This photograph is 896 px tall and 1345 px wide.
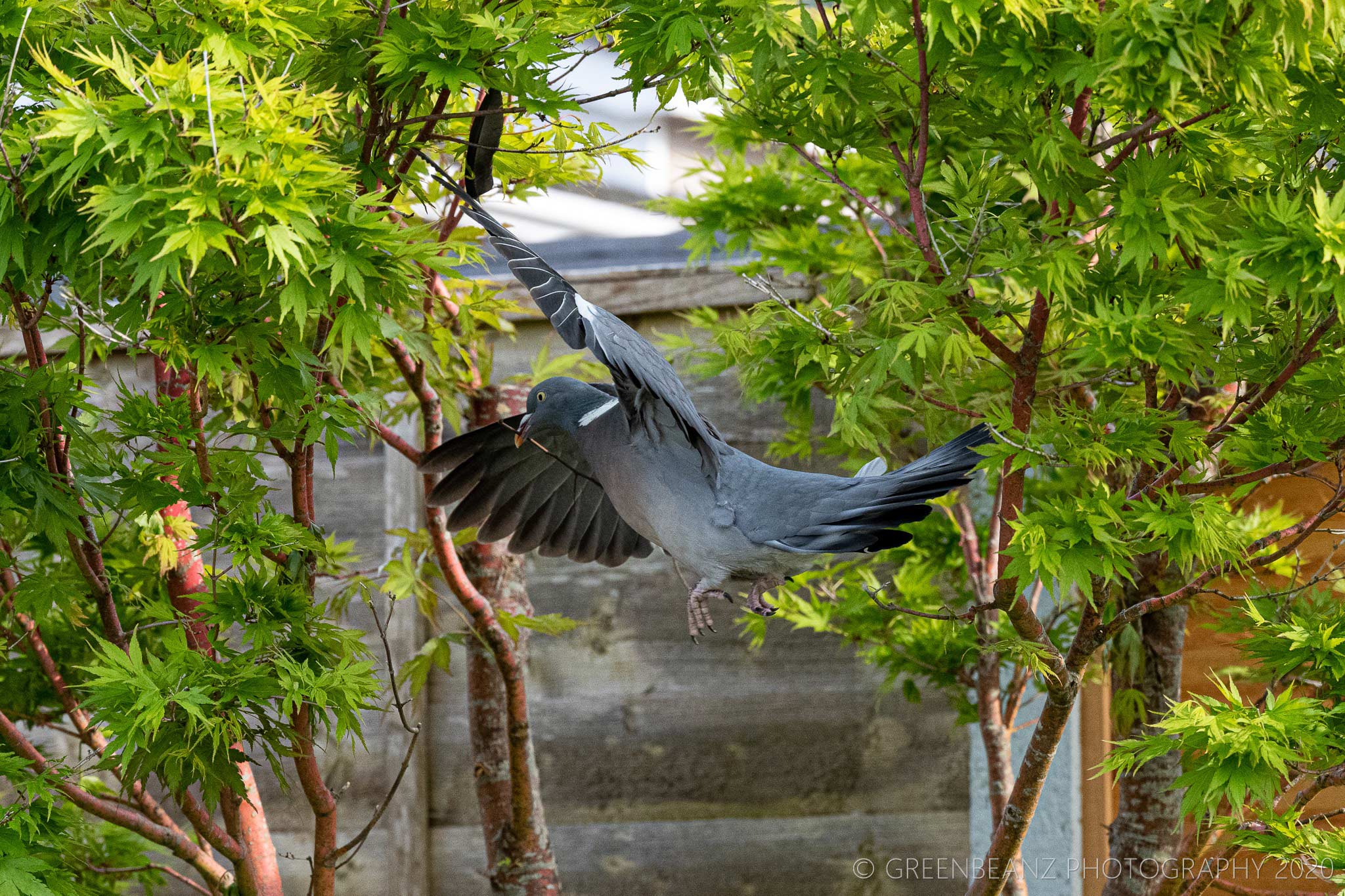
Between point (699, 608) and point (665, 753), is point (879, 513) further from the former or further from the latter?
point (665, 753)

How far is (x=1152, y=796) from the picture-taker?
2.05 m

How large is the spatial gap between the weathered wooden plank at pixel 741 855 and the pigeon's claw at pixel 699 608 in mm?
1653

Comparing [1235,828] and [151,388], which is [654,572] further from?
[1235,828]

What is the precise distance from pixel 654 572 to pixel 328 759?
3.17 ft

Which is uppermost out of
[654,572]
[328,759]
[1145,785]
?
[654,572]

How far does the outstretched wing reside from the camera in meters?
1.19

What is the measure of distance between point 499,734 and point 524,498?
858 millimetres

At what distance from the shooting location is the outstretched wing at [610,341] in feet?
3.90

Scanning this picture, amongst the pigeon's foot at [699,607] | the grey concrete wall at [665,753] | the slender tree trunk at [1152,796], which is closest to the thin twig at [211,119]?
the pigeon's foot at [699,607]

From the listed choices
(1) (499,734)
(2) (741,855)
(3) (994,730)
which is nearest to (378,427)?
(1) (499,734)

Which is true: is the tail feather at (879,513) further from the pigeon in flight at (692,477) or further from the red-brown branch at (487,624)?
the red-brown branch at (487,624)

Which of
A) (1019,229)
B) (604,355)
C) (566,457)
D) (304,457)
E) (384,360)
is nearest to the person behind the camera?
(604,355)

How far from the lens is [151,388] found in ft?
9.41

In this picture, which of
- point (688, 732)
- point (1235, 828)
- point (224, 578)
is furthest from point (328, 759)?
point (1235, 828)
